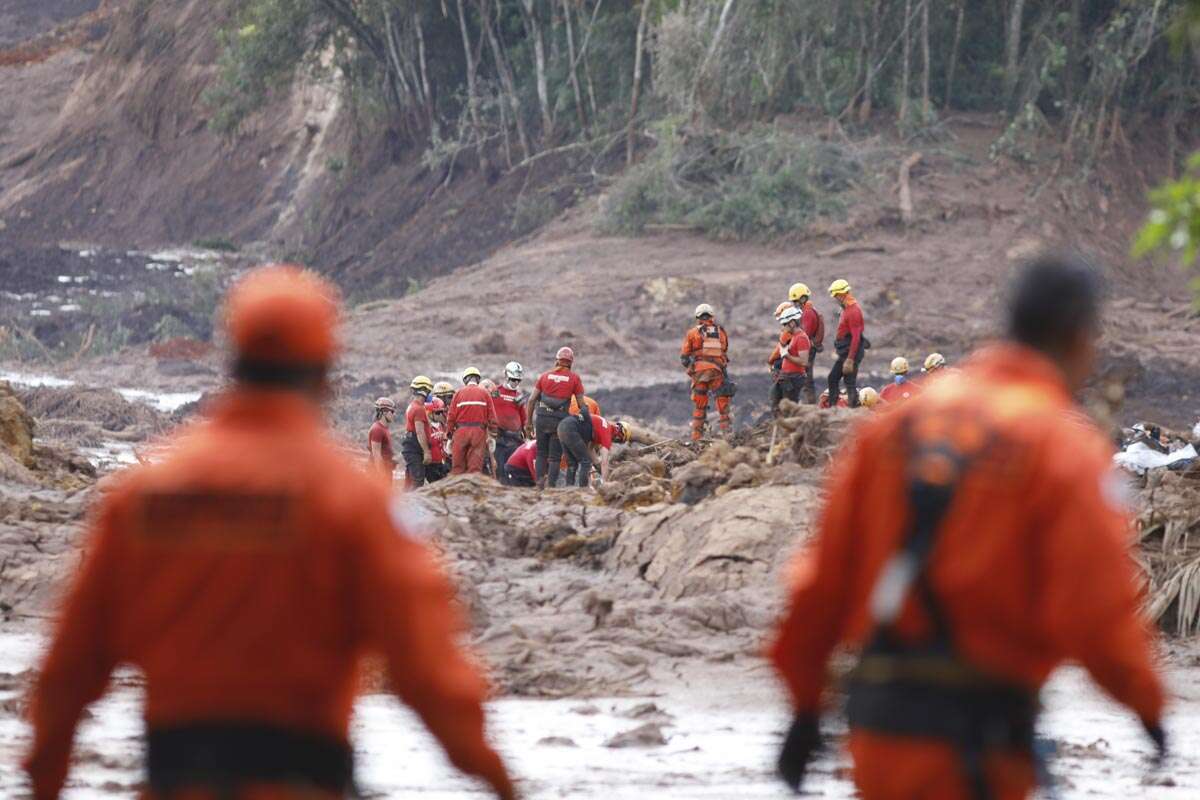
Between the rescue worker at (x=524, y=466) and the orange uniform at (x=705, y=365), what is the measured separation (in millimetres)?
2064

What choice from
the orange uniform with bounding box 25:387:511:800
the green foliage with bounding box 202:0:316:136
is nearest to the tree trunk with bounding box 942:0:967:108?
the green foliage with bounding box 202:0:316:136

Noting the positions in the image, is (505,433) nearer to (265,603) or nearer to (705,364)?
(705,364)

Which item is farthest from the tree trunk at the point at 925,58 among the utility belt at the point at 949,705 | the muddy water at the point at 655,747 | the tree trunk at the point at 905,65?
the utility belt at the point at 949,705

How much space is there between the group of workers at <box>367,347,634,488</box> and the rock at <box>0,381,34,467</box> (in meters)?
3.32

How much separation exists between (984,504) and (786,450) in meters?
13.3

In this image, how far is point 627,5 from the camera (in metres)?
45.6

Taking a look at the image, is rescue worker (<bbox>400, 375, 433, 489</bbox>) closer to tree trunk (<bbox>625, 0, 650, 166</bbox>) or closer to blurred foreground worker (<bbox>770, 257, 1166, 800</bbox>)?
blurred foreground worker (<bbox>770, 257, 1166, 800</bbox>)

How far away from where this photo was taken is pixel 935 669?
3.73 metres

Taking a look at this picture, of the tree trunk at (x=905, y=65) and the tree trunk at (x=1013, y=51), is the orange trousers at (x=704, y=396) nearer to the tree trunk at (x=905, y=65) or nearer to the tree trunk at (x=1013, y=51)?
the tree trunk at (x=905, y=65)

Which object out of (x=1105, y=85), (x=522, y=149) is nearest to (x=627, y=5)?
(x=522, y=149)

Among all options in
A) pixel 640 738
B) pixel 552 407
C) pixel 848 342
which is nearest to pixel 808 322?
pixel 848 342

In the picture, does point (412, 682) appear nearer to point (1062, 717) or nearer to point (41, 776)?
point (41, 776)

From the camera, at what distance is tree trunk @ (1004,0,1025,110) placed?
1534 inches

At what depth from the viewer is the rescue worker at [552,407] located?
19.9m
